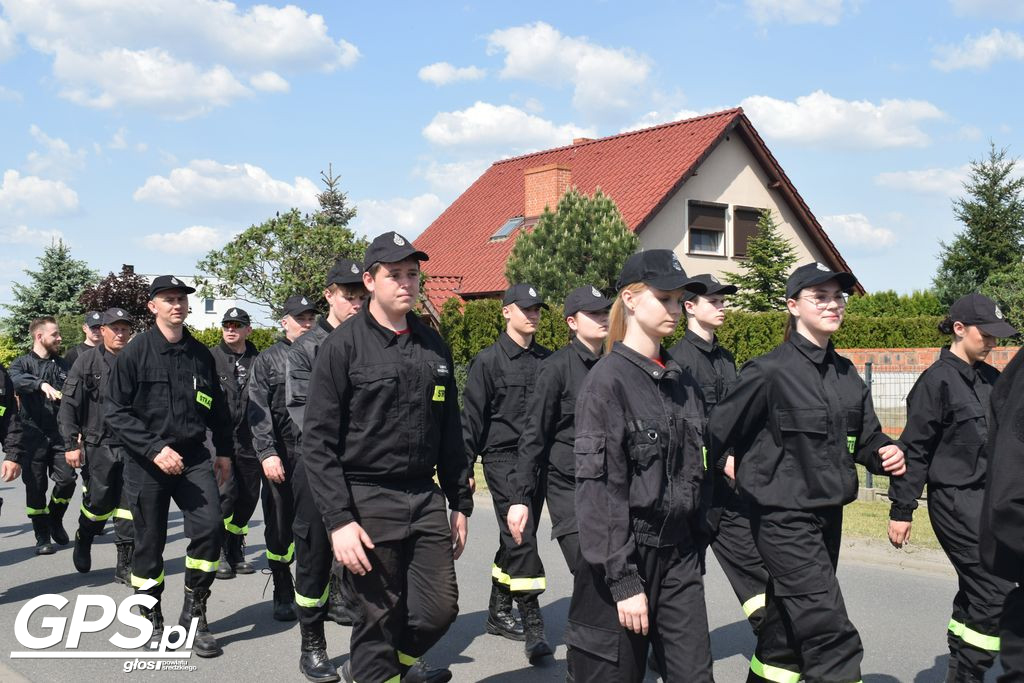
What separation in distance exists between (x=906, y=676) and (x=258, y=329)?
25.7 m

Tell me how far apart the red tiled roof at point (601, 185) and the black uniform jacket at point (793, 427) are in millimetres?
23083

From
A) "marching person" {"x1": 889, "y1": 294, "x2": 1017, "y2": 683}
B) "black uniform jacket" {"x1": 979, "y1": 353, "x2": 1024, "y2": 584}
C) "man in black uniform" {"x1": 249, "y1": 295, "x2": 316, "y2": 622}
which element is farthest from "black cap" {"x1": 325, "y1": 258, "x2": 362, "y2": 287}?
"black uniform jacket" {"x1": 979, "y1": 353, "x2": 1024, "y2": 584}

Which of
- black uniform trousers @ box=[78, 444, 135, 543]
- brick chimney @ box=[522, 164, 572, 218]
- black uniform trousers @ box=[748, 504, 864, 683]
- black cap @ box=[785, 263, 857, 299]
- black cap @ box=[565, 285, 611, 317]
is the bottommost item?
black uniform trousers @ box=[78, 444, 135, 543]

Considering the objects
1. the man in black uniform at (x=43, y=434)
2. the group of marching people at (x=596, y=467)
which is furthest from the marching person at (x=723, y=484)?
the man in black uniform at (x=43, y=434)

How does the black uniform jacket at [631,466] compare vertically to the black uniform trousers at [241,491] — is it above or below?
above

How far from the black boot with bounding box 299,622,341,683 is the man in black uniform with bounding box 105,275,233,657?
78 cm

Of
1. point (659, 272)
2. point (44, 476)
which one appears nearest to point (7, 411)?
point (44, 476)

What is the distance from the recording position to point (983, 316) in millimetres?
5738

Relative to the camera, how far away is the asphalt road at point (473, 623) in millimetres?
6328

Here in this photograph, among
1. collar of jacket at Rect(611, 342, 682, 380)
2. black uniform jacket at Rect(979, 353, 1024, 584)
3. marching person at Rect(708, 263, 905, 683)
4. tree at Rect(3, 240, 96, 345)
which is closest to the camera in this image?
black uniform jacket at Rect(979, 353, 1024, 584)

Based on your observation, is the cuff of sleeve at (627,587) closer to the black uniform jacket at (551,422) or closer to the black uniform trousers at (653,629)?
the black uniform trousers at (653,629)

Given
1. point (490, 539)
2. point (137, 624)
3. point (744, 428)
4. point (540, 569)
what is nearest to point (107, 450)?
point (137, 624)

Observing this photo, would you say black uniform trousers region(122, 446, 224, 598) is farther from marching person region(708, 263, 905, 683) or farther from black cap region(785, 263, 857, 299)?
black cap region(785, 263, 857, 299)

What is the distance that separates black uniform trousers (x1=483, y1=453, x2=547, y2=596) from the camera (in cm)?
658
